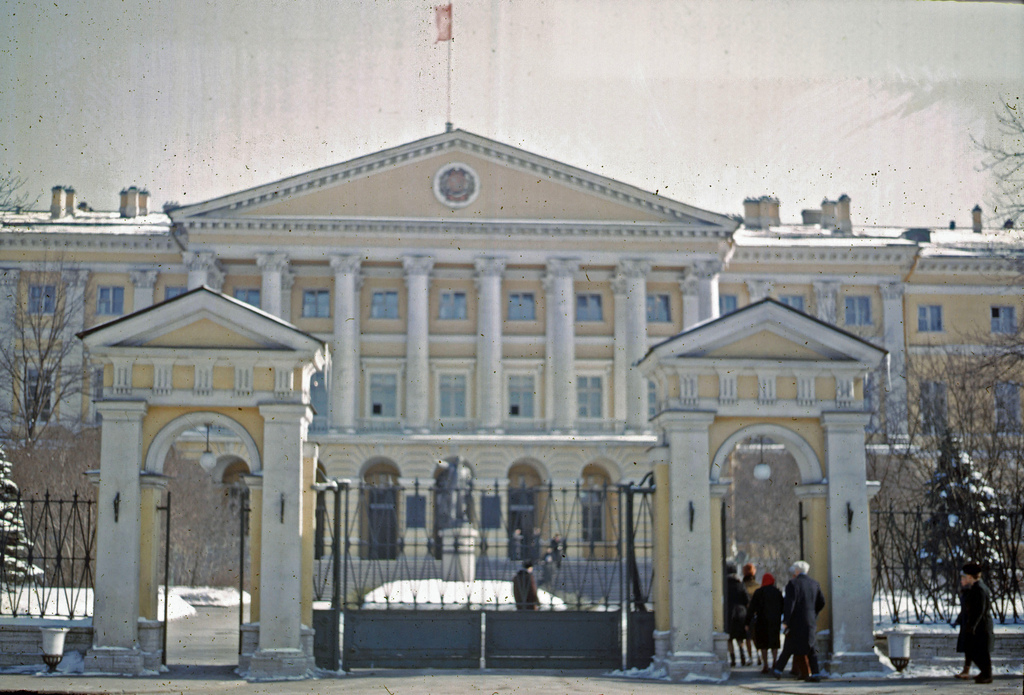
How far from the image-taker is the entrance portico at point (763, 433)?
16875mm

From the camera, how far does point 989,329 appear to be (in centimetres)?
5828

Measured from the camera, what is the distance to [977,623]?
50.9ft

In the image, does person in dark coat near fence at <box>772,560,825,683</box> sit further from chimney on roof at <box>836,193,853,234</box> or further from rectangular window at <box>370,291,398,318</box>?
chimney on roof at <box>836,193,853,234</box>

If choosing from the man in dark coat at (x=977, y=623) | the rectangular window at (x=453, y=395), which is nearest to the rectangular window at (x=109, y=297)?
the rectangular window at (x=453, y=395)

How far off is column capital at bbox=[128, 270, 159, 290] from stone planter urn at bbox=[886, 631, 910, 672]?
141 ft

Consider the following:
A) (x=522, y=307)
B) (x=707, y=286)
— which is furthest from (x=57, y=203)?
(x=707, y=286)

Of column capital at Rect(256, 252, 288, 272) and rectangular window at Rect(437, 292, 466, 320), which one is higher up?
column capital at Rect(256, 252, 288, 272)

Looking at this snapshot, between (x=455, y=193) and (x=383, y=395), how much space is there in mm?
8298

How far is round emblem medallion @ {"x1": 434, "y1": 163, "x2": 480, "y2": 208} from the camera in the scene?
53.0m

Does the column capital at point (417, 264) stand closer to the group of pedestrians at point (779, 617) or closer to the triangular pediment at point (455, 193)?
the triangular pediment at point (455, 193)

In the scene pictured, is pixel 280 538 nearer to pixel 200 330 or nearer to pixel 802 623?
pixel 200 330

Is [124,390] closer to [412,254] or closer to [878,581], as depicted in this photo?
[878,581]

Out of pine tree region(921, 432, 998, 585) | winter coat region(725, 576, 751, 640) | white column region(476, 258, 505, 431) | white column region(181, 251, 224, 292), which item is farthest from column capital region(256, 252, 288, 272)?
winter coat region(725, 576, 751, 640)

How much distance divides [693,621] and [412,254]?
38.1 m
